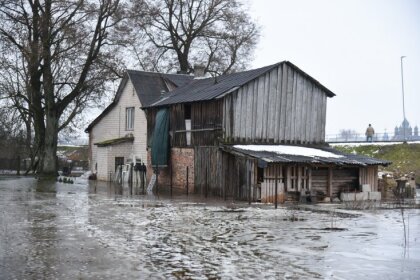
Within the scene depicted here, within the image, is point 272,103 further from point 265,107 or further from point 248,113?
point 248,113

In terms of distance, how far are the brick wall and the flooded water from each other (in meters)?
9.48

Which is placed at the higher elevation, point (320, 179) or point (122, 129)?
point (122, 129)

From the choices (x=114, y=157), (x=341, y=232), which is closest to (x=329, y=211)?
(x=341, y=232)

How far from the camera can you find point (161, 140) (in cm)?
3284

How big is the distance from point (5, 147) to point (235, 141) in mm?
36795

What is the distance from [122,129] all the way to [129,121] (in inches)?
36.3

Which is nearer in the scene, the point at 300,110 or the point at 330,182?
the point at 330,182

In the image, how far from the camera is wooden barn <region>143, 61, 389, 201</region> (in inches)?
1012

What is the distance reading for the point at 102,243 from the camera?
12.3 meters

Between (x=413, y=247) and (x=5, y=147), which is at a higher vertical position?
(x=5, y=147)

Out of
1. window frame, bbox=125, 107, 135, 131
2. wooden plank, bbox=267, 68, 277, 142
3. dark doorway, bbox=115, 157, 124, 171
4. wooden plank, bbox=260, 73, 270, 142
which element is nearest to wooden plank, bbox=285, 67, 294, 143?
wooden plank, bbox=267, 68, 277, 142

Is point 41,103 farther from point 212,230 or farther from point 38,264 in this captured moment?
point 38,264

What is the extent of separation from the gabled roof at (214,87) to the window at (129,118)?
568 centimetres

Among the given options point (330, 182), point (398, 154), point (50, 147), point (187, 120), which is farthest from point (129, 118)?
point (398, 154)
